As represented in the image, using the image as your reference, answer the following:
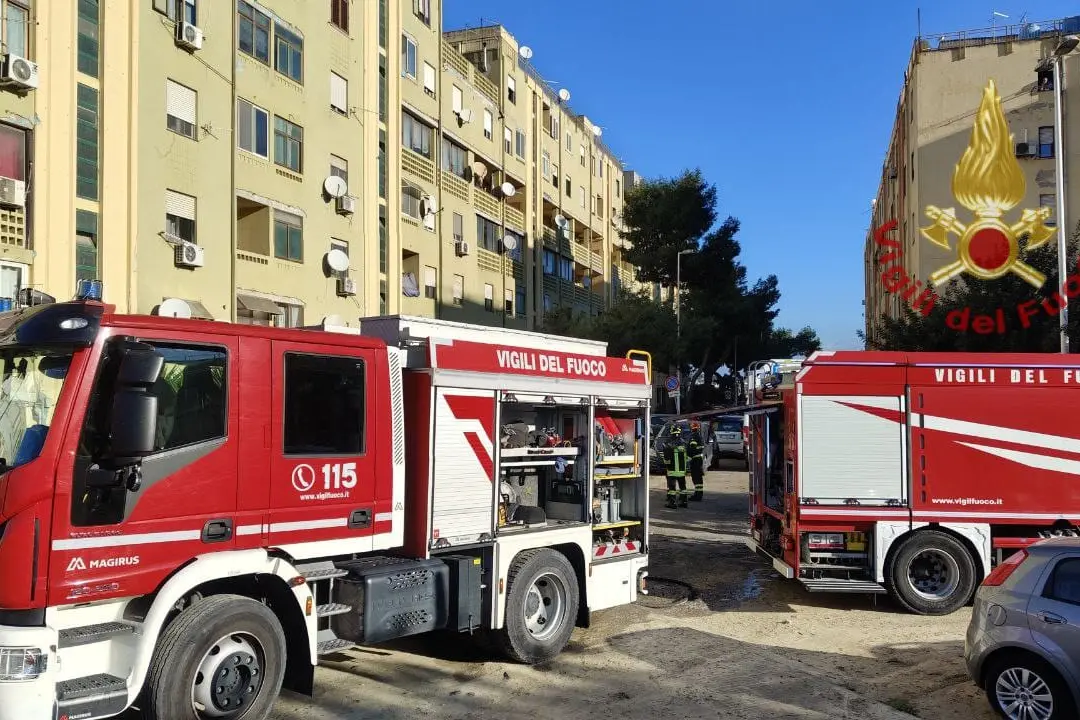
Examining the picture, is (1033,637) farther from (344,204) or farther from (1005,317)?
(344,204)

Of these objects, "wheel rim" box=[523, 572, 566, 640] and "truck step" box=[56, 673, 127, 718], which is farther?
"wheel rim" box=[523, 572, 566, 640]

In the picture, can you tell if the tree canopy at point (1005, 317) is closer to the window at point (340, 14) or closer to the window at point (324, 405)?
the window at point (324, 405)

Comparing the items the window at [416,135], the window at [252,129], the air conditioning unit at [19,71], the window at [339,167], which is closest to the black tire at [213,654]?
the air conditioning unit at [19,71]

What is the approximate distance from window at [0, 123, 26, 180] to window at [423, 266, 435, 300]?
1586 centimetres

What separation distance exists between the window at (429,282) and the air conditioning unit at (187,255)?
12320 mm

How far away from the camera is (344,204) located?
78.2 ft

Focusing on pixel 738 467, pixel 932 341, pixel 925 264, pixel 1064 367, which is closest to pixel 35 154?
pixel 1064 367

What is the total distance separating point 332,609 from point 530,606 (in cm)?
217

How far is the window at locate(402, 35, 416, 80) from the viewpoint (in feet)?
93.4

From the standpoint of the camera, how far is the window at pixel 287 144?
70.9ft

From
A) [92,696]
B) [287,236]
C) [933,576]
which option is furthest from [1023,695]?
[287,236]

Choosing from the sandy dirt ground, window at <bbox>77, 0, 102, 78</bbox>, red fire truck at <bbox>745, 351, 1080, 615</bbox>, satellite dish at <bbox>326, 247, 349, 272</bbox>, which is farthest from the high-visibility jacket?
window at <bbox>77, 0, 102, 78</bbox>

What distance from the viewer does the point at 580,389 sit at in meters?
8.38

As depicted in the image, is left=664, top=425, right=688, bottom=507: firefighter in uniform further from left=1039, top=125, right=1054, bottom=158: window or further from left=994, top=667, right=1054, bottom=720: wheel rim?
left=1039, top=125, right=1054, bottom=158: window
